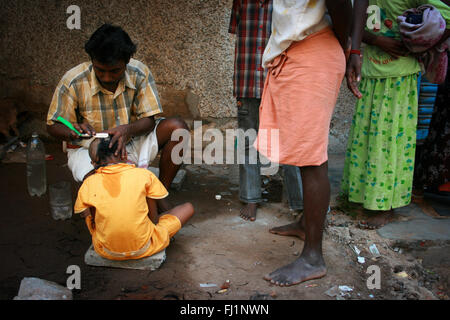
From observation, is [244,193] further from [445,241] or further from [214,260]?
[445,241]

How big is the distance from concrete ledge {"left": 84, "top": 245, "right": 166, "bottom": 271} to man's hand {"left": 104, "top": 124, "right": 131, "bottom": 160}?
0.57 metres


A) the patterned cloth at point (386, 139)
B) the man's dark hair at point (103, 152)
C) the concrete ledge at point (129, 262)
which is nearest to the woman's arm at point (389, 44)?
the patterned cloth at point (386, 139)

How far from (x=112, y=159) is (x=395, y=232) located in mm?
1904

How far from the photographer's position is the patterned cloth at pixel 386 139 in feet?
8.76

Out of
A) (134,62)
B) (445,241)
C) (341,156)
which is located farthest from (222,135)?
(445,241)

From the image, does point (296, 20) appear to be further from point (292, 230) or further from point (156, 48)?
point (156, 48)

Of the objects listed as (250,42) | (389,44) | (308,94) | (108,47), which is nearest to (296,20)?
(308,94)

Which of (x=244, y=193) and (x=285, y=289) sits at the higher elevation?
(x=244, y=193)

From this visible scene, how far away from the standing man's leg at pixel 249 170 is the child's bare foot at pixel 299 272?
78 centimetres

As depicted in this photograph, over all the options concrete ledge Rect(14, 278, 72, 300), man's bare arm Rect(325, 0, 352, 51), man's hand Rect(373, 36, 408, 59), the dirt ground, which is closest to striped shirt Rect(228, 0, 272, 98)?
man's hand Rect(373, 36, 408, 59)

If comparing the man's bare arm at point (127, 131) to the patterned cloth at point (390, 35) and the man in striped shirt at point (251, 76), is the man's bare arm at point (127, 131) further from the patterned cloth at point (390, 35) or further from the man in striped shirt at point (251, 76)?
the patterned cloth at point (390, 35)

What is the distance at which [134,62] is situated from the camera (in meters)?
2.81

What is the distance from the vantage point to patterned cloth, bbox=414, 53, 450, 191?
3.00m
